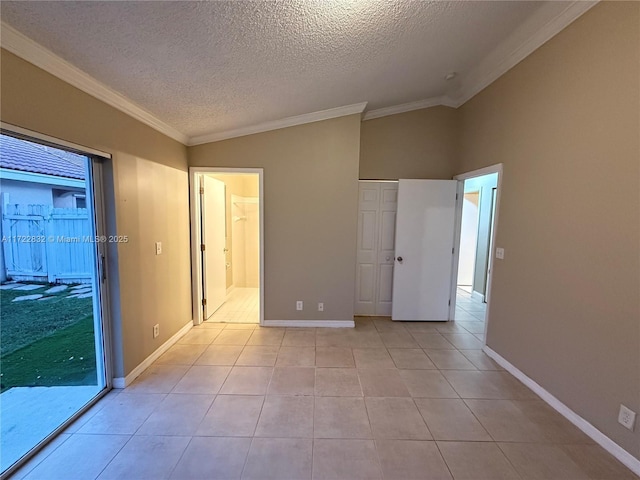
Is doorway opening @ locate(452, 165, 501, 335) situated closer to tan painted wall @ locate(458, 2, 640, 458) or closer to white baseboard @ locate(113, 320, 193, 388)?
tan painted wall @ locate(458, 2, 640, 458)

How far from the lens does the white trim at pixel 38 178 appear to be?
1514 millimetres

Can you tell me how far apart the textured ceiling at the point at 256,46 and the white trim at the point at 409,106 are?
28.9 inches

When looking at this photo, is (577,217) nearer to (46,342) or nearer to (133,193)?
(133,193)

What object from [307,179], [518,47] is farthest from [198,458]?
[518,47]

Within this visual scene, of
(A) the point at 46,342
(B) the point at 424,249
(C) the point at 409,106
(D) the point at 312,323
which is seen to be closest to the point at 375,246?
(B) the point at 424,249

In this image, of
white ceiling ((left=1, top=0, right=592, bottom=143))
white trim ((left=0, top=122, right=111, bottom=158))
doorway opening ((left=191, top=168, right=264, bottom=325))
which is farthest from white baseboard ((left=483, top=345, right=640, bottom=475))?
white trim ((left=0, top=122, right=111, bottom=158))

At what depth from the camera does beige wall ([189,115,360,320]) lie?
3.29m

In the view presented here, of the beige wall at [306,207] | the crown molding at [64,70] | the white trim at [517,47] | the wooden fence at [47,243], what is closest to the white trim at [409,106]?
the white trim at [517,47]

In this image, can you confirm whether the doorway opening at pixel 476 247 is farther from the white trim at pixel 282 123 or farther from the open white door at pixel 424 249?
the white trim at pixel 282 123

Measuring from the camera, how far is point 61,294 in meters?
1.98

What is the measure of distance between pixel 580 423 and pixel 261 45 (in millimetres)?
3354

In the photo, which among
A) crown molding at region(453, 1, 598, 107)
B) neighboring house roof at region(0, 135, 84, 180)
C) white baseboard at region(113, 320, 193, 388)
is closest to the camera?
neighboring house roof at region(0, 135, 84, 180)

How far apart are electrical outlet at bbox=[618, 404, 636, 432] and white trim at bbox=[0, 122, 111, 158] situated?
3.77 metres

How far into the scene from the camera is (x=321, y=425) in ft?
6.07
